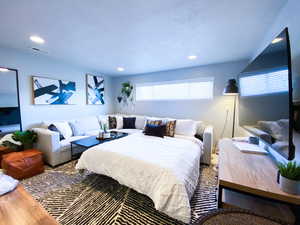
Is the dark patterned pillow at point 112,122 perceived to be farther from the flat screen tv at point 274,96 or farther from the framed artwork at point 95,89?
the flat screen tv at point 274,96

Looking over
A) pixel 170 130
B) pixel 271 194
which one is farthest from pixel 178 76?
pixel 271 194

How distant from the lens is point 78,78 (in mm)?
3859

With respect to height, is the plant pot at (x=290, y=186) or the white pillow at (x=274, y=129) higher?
the white pillow at (x=274, y=129)

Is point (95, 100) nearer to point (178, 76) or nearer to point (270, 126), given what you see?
point (178, 76)

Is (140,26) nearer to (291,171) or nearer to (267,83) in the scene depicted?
(267,83)

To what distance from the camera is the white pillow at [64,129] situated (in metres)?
2.94

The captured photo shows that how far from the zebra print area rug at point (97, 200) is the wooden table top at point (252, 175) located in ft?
2.60

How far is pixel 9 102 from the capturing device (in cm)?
264

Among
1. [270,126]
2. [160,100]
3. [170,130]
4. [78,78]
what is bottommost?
[170,130]

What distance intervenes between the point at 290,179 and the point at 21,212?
2021 mm

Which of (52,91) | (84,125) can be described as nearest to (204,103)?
(84,125)

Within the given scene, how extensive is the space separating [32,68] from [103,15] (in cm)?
253

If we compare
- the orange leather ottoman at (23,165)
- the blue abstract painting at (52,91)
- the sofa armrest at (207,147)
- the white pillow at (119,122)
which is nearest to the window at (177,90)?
the white pillow at (119,122)

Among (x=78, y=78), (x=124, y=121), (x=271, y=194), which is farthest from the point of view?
(x=124, y=121)
